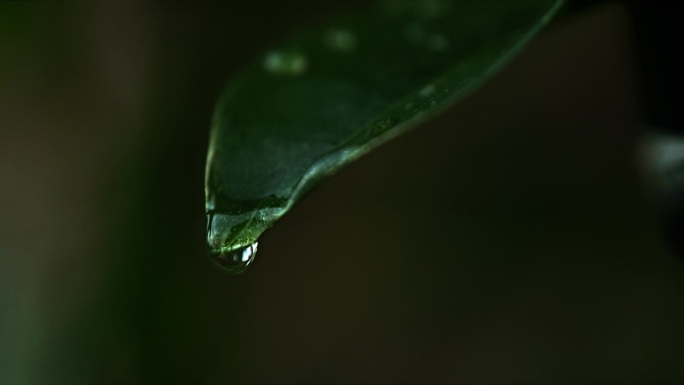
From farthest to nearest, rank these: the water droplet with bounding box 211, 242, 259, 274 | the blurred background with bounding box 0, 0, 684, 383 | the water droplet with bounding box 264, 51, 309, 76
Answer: the blurred background with bounding box 0, 0, 684, 383
the water droplet with bounding box 264, 51, 309, 76
the water droplet with bounding box 211, 242, 259, 274

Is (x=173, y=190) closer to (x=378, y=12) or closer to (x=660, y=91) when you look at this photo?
(x=378, y=12)

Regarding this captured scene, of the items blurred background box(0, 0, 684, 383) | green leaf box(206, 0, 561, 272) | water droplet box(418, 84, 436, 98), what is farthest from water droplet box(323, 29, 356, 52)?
blurred background box(0, 0, 684, 383)

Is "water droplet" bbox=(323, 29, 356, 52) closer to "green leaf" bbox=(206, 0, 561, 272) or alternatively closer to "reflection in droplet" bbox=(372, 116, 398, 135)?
"green leaf" bbox=(206, 0, 561, 272)

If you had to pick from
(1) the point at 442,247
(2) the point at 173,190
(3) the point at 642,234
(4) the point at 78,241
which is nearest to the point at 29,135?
(4) the point at 78,241

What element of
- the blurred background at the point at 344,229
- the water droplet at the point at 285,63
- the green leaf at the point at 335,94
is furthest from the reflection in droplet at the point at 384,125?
the blurred background at the point at 344,229

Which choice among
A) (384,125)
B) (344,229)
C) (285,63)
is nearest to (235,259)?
(384,125)
